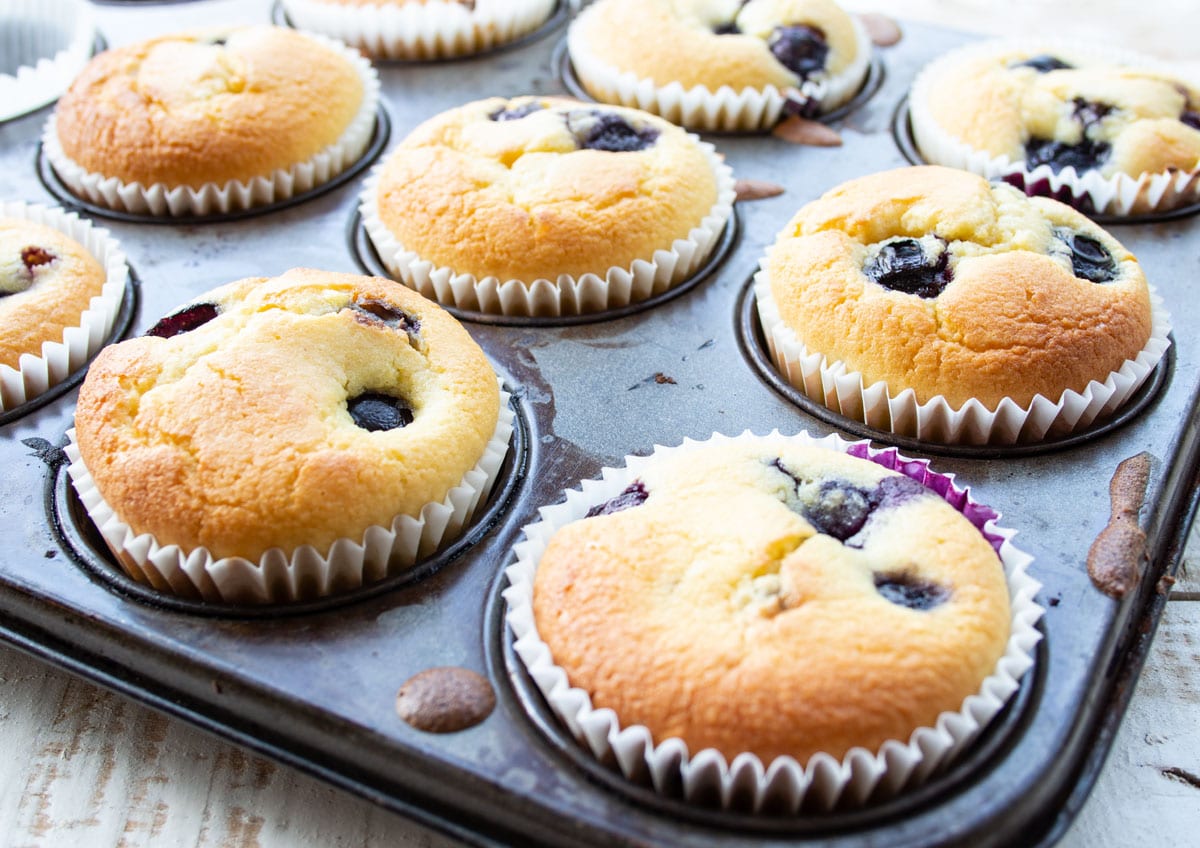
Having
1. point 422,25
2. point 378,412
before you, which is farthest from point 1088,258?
point 422,25

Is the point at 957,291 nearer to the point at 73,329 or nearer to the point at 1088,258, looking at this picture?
the point at 1088,258

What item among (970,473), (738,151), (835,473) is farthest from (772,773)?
(738,151)

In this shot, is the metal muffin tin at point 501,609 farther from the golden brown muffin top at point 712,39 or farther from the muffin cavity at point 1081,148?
Result: the golden brown muffin top at point 712,39

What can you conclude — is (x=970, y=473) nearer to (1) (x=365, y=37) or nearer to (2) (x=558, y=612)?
(2) (x=558, y=612)

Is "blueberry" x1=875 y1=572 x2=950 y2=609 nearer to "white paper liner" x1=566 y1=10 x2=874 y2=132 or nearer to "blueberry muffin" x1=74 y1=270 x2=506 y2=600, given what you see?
"blueberry muffin" x1=74 y1=270 x2=506 y2=600

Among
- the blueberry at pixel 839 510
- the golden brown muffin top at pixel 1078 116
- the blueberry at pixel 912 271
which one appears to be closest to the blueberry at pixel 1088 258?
the blueberry at pixel 912 271

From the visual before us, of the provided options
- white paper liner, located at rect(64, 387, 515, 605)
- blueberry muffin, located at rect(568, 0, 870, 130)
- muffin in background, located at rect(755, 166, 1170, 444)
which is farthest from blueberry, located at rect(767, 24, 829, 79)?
white paper liner, located at rect(64, 387, 515, 605)
